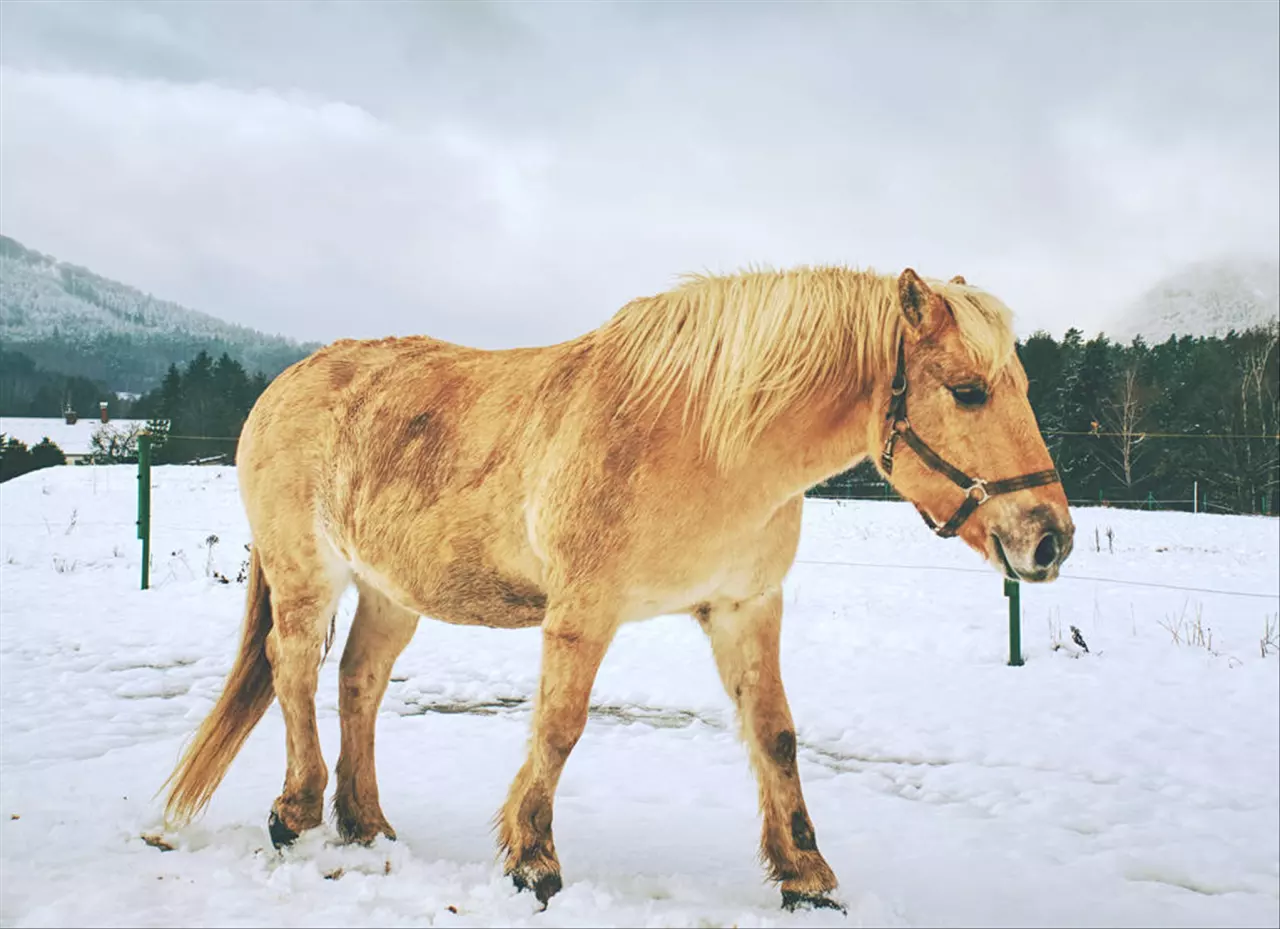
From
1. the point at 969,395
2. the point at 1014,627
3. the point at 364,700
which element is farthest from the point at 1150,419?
the point at 364,700

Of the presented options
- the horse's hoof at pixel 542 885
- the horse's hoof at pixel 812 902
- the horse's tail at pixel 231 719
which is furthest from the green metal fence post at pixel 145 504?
the horse's hoof at pixel 812 902

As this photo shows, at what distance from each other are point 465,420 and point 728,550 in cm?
118

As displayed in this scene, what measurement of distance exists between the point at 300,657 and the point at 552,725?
4.64 ft

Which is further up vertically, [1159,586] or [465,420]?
[465,420]

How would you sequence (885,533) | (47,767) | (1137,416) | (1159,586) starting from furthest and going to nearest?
(1137,416) < (885,533) < (1159,586) < (47,767)

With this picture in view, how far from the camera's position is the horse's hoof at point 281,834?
3.21m

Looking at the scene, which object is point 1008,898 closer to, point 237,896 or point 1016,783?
point 1016,783

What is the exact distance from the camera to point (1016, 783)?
165 inches

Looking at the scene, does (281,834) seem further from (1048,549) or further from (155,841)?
(1048,549)

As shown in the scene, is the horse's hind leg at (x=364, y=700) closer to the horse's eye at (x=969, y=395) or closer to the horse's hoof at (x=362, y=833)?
the horse's hoof at (x=362, y=833)

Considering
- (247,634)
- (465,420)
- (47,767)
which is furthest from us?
(47,767)

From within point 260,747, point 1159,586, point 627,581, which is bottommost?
point 260,747

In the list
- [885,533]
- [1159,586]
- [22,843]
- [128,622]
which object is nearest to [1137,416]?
[885,533]

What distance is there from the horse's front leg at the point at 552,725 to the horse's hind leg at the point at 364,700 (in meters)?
1.01
